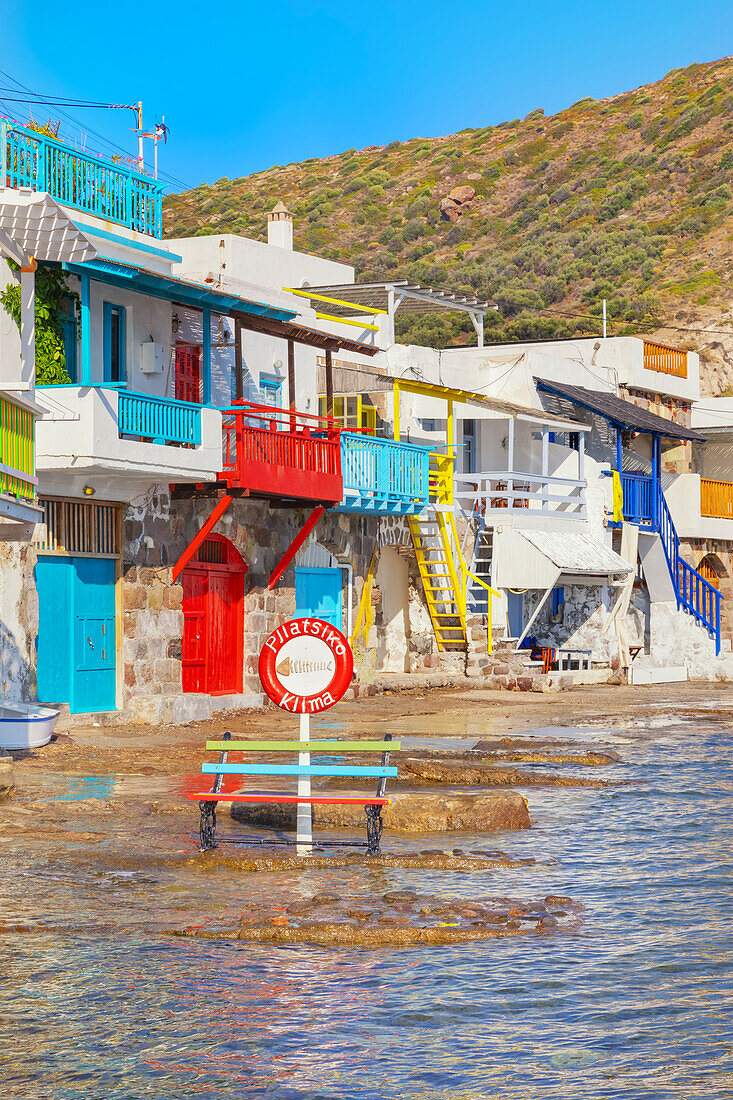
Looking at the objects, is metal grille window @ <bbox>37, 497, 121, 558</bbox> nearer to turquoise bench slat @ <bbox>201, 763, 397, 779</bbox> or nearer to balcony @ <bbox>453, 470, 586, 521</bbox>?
turquoise bench slat @ <bbox>201, 763, 397, 779</bbox>

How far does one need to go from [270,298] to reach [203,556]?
17.3 ft

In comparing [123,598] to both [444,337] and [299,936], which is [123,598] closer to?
[299,936]

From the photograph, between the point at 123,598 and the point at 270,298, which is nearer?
the point at 123,598

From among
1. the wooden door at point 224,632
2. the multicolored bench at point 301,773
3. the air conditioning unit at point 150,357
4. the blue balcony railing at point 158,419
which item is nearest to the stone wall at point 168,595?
the wooden door at point 224,632

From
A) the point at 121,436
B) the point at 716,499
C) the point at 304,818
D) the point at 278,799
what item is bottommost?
the point at 304,818

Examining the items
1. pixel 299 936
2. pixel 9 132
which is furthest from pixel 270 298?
pixel 299 936

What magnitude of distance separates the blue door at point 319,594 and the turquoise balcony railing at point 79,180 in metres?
7.02

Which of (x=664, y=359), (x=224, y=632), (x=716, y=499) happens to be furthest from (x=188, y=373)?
(x=716, y=499)

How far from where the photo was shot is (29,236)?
16156 mm

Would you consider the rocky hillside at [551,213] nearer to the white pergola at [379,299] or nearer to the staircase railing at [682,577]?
the staircase railing at [682,577]

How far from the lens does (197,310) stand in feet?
74.0

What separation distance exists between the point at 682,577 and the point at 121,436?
2031 cm

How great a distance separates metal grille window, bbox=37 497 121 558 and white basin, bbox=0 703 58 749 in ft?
10.4

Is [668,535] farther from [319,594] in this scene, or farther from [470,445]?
[319,594]
